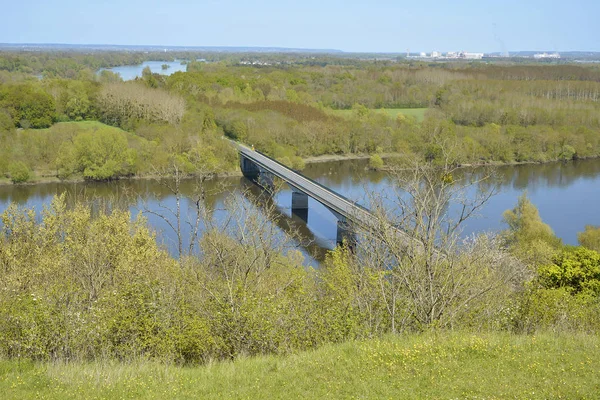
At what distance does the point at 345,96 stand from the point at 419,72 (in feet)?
78.6

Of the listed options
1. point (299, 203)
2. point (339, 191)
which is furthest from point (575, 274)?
point (339, 191)

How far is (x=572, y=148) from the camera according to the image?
1909 inches

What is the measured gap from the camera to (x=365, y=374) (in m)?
7.25

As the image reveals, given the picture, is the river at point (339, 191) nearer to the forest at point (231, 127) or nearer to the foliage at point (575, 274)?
the forest at point (231, 127)

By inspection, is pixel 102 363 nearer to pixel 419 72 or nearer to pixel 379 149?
pixel 379 149

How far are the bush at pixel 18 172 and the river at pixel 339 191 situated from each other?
57cm

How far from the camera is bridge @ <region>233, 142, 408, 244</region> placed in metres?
25.5

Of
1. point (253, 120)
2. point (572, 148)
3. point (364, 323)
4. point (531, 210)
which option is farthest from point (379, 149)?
point (364, 323)

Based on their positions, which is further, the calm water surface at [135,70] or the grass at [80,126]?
the calm water surface at [135,70]

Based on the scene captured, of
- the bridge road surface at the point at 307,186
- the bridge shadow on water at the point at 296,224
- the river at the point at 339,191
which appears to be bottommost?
the bridge shadow on water at the point at 296,224

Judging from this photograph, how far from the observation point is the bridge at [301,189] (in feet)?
83.5

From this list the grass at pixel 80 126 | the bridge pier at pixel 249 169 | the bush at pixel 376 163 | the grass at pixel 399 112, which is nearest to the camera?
the bridge pier at pixel 249 169

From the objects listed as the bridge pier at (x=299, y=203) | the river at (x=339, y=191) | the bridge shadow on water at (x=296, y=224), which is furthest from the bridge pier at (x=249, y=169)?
the bridge pier at (x=299, y=203)

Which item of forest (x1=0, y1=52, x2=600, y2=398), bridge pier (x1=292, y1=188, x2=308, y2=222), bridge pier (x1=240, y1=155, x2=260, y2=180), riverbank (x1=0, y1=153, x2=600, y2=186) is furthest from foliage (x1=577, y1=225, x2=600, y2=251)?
bridge pier (x1=240, y1=155, x2=260, y2=180)
